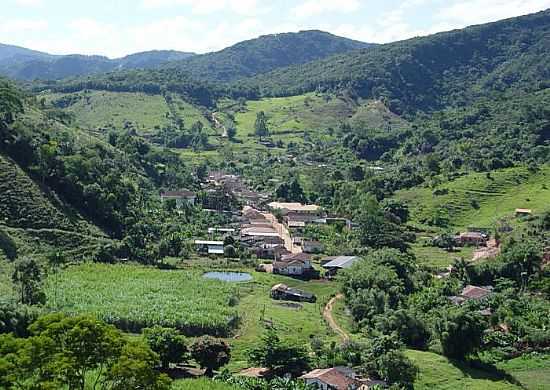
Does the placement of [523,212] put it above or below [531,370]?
above

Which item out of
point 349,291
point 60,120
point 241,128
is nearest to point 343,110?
point 241,128

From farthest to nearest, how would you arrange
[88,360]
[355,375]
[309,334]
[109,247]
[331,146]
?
[331,146] < [109,247] < [309,334] < [355,375] < [88,360]

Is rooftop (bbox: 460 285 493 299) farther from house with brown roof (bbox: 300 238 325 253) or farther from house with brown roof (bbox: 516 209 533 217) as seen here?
house with brown roof (bbox: 516 209 533 217)

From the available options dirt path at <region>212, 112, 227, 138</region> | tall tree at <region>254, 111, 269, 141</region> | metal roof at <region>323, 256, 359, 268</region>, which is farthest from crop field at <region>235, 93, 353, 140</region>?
metal roof at <region>323, 256, 359, 268</region>

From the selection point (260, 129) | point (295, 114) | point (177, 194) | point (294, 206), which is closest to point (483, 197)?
point (294, 206)

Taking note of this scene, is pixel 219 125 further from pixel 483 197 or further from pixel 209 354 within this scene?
pixel 209 354

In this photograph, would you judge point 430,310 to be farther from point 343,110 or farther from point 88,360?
point 343,110
